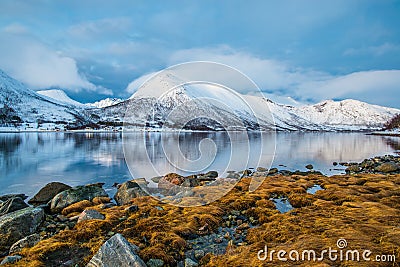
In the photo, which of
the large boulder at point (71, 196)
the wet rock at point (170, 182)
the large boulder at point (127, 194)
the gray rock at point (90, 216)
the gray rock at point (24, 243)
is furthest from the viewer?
the wet rock at point (170, 182)

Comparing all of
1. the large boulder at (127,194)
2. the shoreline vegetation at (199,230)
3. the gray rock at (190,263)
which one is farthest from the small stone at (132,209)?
the gray rock at (190,263)

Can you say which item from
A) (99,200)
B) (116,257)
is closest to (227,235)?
(116,257)

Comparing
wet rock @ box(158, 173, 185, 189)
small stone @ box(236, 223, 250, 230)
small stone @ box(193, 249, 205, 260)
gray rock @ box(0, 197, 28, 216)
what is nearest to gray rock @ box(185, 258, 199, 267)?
small stone @ box(193, 249, 205, 260)

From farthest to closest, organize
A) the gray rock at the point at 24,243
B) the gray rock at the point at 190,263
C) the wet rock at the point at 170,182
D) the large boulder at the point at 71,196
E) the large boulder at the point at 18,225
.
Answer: the wet rock at the point at 170,182
the large boulder at the point at 71,196
the large boulder at the point at 18,225
the gray rock at the point at 24,243
the gray rock at the point at 190,263

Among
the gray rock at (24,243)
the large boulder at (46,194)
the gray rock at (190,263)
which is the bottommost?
the large boulder at (46,194)

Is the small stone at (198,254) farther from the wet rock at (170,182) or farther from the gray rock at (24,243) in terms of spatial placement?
the wet rock at (170,182)

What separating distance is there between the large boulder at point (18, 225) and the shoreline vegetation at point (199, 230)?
0.03 m

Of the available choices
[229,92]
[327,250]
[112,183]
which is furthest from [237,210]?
[112,183]

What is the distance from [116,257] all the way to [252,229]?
17.6 ft

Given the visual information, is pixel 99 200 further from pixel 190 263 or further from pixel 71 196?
pixel 190 263

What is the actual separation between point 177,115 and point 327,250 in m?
7.33

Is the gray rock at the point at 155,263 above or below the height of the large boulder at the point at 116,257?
below

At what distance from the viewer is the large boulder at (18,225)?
29.7 feet

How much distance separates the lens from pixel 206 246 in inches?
338
